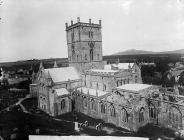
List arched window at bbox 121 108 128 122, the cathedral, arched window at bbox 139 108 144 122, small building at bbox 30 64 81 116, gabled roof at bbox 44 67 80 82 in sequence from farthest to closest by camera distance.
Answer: gabled roof at bbox 44 67 80 82
small building at bbox 30 64 81 116
arched window at bbox 139 108 144 122
arched window at bbox 121 108 128 122
the cathedral

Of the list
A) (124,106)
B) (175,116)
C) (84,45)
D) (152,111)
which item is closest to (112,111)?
(124,106)

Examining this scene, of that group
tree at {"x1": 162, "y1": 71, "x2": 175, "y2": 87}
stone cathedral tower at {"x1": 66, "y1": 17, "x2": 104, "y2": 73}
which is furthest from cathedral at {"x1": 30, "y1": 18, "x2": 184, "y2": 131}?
tree at {"x1": 162, "y1": 71, "x2": 175, "y2": 87}

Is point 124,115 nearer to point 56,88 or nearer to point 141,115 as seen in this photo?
point 141,115

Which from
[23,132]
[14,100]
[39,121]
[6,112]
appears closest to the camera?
[23,132]

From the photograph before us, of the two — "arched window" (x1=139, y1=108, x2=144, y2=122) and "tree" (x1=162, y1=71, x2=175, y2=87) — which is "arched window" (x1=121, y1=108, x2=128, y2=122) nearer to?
"arched window" (x1=139, y1=108, x2=144, y2=122)

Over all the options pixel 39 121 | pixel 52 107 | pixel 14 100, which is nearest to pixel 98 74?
pixel 52 107

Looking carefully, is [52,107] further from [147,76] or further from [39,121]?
[147,76]

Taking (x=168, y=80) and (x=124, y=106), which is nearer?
(x=124, y=106)
